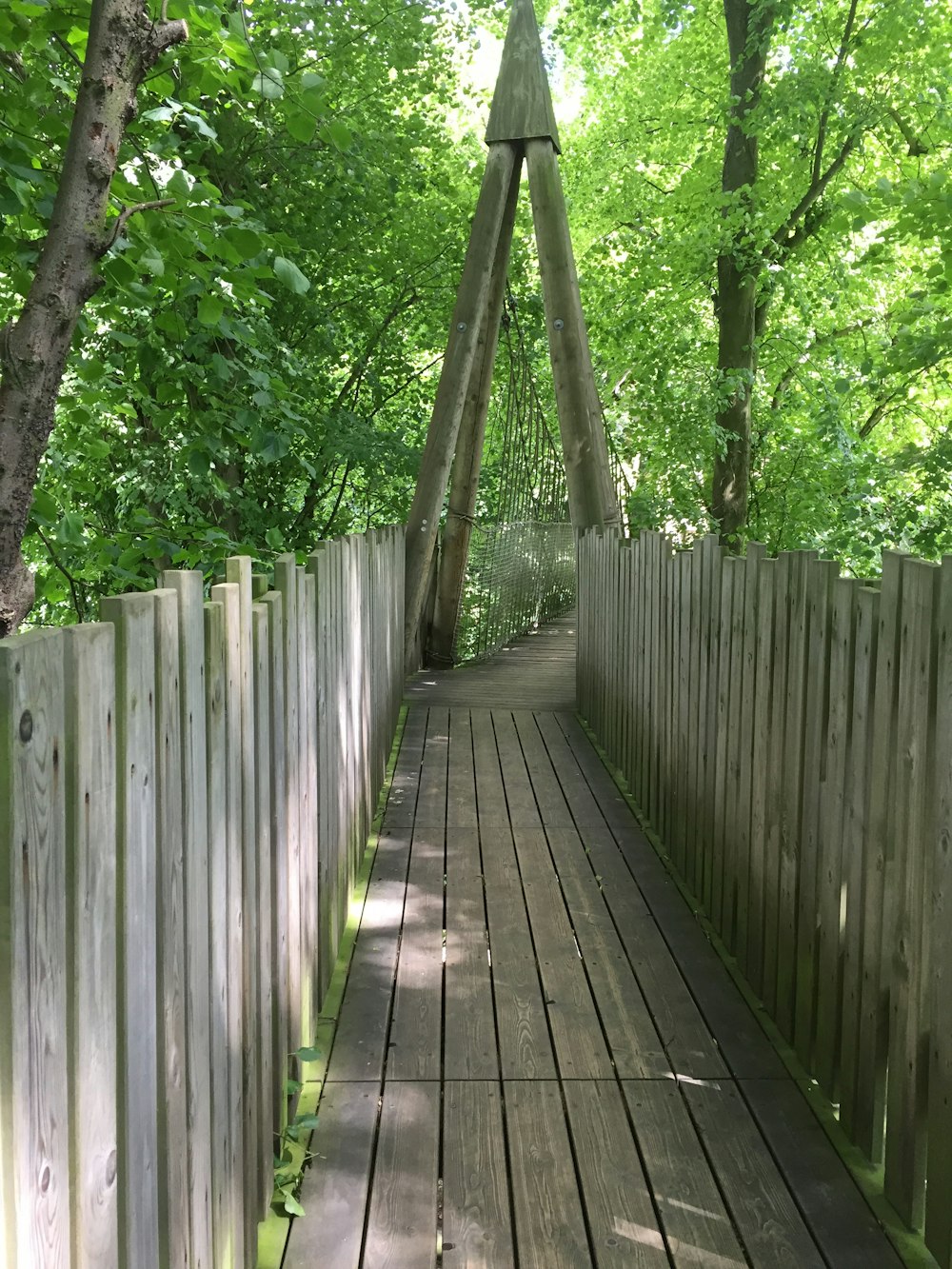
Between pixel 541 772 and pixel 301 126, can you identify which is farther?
pixel 541 772

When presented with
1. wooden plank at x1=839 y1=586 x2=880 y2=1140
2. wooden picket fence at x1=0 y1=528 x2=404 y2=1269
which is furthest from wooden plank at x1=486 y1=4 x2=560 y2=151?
wooden plank at x1=839 y1=586 x2=880 y2=1140

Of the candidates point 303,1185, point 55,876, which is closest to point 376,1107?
point 303,1185

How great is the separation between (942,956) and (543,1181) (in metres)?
0.93

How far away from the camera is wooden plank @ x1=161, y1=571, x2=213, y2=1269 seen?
160cm

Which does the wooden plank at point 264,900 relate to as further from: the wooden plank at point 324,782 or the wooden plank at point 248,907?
the wooden plank at point 324,782

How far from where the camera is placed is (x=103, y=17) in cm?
239

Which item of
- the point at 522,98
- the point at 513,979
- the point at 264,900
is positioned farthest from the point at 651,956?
the point at 522,98

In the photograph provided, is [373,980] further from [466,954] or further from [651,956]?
[651,956]

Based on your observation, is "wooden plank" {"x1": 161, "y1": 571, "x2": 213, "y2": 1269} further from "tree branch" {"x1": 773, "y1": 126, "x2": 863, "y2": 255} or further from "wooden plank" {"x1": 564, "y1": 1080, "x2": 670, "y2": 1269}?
"tree branch" {"x1": 773, "y1": 126, "x2": 863, "y2": 255}

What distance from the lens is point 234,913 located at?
1.95 meters

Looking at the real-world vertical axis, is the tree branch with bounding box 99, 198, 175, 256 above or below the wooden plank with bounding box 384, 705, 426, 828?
above

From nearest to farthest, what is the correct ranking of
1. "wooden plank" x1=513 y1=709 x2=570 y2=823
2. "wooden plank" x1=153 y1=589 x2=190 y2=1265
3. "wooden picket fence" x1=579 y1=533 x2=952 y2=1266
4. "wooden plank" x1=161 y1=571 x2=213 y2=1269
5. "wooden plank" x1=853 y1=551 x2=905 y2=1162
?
"wooden plank" x1=153 y1=589 x2=190 y2=1265 → "wooden plank" x1=161 y1=571 x2=213 y2=1269 → "wooden picket fence" x1=579 y1=533 x2=952 y2=1266 → "wooden plank" x1=853 y1=551 x2=905 y2=1162 → "wooden plank" x1=513 y1=709 x2=570 y2=823

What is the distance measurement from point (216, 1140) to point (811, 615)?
6.02 feet

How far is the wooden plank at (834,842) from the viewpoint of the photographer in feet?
8.56
